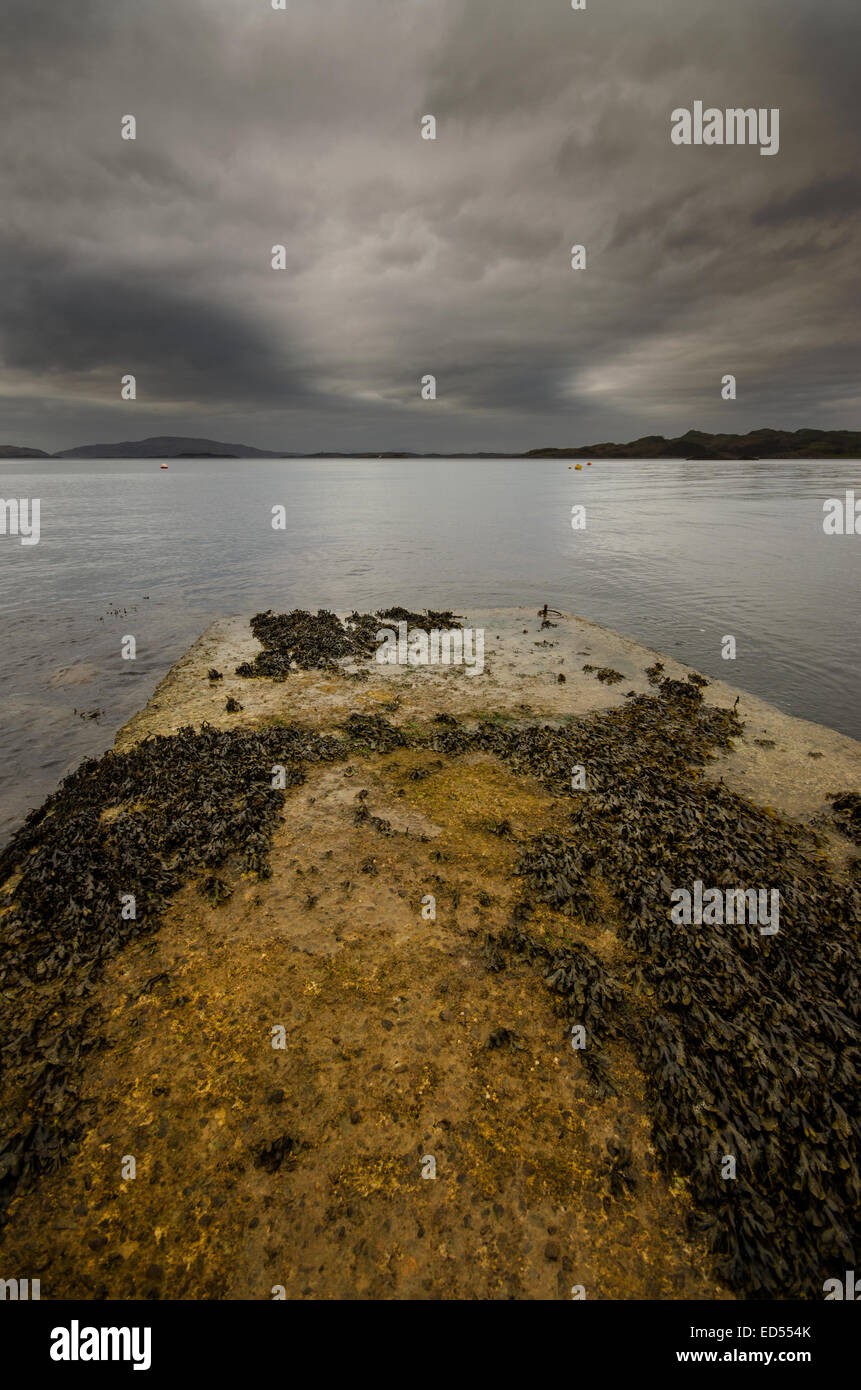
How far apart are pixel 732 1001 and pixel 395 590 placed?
2700 centimetres

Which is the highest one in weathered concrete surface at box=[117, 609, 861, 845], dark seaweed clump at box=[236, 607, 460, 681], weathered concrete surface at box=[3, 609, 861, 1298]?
dark seaweed clump at box=[236, 607, 460, 681]

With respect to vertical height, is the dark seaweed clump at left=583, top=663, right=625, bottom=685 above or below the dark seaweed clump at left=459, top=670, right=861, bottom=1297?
above

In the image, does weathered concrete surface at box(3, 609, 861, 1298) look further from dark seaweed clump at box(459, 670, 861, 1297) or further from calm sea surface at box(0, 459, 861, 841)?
calm sea surface at box(0, 459, 861, 841)

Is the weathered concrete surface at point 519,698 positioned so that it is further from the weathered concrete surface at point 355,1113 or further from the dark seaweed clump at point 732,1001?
the weathered concrete surface at point 355,1113

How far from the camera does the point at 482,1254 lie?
13.8 feet

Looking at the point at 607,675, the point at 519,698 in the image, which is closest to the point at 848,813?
the point at 519,698

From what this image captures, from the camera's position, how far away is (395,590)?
101 feet

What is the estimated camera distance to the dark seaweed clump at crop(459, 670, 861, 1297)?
14.8 ft

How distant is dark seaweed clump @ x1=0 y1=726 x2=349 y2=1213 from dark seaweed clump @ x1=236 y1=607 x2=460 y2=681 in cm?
519

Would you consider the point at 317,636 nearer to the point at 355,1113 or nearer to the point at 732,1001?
the point at 355,1113

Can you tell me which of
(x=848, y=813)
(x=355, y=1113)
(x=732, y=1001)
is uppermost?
(x=848, y=813)

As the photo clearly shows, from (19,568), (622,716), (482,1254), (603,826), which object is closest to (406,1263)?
(482,1254)

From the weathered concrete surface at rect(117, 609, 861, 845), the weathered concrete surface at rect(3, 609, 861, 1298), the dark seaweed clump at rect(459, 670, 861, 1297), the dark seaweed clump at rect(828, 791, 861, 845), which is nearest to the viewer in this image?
the weathered concrete surface at rect(3, 609, 861, 1298)

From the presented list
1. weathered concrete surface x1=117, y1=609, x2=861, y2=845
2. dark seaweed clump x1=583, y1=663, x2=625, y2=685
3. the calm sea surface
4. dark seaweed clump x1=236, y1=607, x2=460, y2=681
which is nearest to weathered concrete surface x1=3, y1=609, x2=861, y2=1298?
weathered concrete surface x1=117, y1=609, x2=861, y2=845
